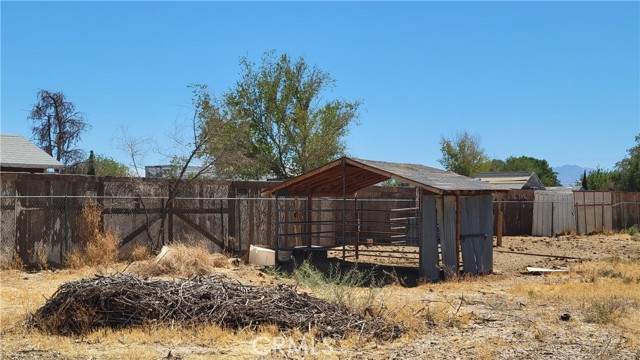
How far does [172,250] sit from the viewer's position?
57.0ft

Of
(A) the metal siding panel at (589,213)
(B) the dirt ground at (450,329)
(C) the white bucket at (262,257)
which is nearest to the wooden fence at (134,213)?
(B) the dirt ground at (450,329)

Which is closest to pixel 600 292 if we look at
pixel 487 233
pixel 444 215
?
pixel 444 215

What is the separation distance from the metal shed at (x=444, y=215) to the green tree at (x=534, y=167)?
67.3 metres

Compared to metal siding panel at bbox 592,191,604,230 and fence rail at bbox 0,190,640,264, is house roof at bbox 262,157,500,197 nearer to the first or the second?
fence rail at bbox 0,190,640,264

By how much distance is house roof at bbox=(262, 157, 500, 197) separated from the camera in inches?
687

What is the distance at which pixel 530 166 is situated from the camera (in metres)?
87.7

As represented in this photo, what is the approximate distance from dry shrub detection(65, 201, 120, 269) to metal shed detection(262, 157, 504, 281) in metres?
4.47

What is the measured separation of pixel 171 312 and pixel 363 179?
12.3 m

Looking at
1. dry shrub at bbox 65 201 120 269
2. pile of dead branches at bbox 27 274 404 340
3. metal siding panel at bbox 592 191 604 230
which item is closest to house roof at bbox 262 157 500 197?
dry shrub at bbox 65 201 120 269

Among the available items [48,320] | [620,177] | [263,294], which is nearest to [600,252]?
[263,294]

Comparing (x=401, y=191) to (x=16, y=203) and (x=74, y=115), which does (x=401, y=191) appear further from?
(x=74, y=115)

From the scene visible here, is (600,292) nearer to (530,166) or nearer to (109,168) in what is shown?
(109,168)

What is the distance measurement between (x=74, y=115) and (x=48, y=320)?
34.6 meters

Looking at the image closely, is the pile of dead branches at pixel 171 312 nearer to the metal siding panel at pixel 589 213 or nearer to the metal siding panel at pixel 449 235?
the metal siding panel at pixel 449 235
